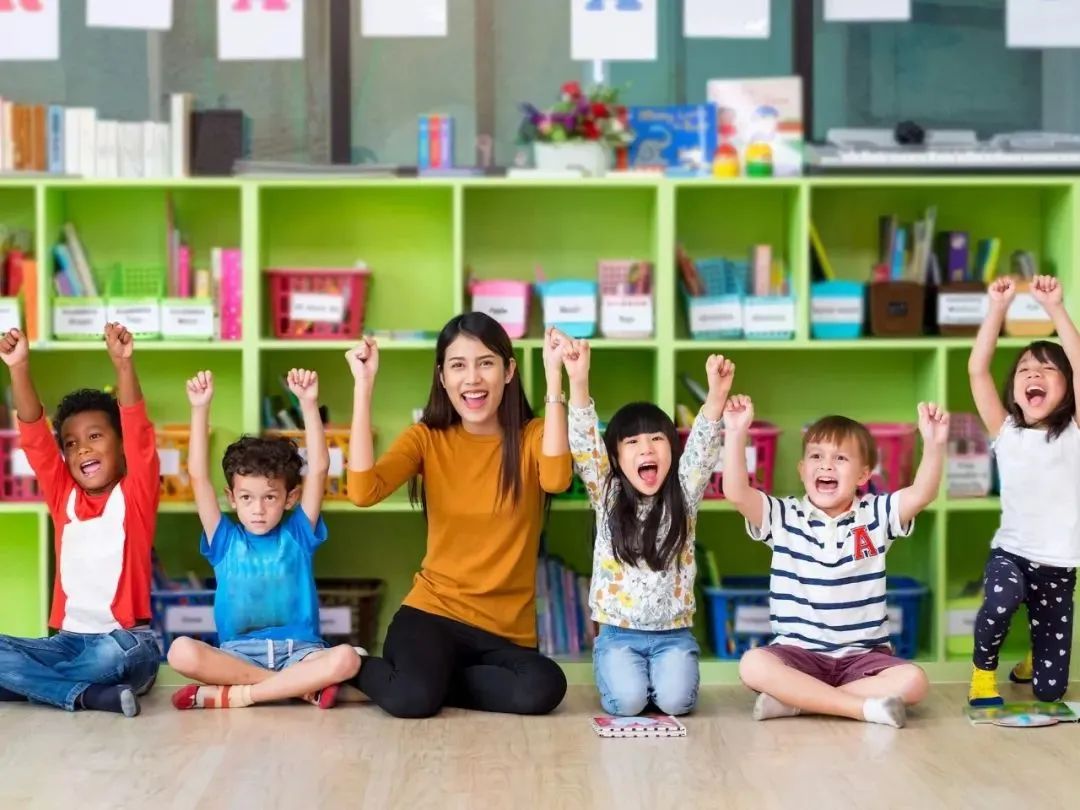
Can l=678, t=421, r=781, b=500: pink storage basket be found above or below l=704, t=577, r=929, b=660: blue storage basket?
above

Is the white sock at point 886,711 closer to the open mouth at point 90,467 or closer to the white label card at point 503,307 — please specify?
the white label card at point 503,307

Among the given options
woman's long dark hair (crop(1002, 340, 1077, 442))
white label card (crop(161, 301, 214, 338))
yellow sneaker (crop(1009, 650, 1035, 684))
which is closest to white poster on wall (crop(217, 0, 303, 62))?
white label card (crop(161, 301, 214, 338))

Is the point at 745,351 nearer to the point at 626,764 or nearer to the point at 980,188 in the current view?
the point at 980,188

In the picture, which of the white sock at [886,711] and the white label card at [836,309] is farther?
the white label card at [836,309]

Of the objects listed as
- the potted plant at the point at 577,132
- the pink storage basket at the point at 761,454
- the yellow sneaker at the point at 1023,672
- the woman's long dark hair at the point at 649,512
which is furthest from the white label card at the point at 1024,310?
the potted plant at the point at 577,132

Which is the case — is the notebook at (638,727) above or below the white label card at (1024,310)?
below

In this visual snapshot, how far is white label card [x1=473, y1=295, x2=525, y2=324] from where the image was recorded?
3875 mm

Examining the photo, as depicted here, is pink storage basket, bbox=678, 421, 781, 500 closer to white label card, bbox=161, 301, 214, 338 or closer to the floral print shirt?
the floral print shirt

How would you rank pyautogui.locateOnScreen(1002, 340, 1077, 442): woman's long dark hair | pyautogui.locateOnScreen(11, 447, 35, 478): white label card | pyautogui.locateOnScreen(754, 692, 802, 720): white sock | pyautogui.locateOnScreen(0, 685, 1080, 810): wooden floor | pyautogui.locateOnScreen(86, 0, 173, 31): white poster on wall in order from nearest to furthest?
pyautogui.locateOnScreen(0, 685, 1080, 810): wooden floor < pyautogui.locateOnScreen(754, 692, 802, 720): white sock < pyautogui.locateOnScreen(1002, 340, 1077, 442): woman's long dark hair < pyautogui.locateOnScreen(11, 447, 35, 478): white label card < pyautogui.locateOnScreen(86, 0, 173, 31): white poster on wall

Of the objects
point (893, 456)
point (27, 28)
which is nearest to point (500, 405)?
point (893, 456)

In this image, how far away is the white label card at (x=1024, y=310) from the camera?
383 cm

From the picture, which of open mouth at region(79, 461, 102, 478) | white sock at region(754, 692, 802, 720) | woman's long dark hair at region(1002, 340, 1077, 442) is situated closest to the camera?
white sock at region(754, 692, 802, 720)

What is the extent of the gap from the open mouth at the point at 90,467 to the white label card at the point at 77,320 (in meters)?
0.39

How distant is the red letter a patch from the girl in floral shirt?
1.23ft
